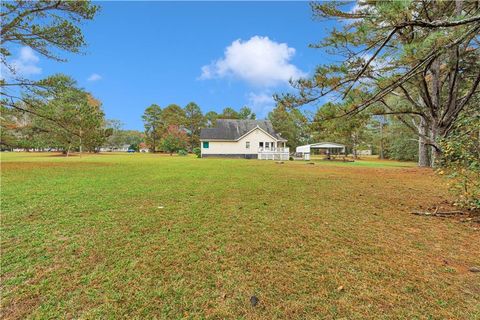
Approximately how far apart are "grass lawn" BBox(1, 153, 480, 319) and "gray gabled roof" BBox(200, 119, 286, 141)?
81.5ft

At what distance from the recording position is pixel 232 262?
2383 mm

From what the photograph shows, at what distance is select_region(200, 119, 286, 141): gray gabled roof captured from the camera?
29.1 metres

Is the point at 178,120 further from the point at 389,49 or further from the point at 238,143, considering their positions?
the point at 389,49

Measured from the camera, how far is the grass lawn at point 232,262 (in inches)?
67.5

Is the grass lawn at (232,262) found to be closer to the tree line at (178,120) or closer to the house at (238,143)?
the house at (238,143)

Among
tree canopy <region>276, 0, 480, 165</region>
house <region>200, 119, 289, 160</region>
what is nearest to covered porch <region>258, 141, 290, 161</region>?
house <region>200, 119, 289, 160</region>

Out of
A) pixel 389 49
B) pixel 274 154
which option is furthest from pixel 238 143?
pixel 389 49

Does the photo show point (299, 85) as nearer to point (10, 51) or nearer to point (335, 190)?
point (335, 190)

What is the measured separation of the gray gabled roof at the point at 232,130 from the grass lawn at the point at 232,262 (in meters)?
24.8

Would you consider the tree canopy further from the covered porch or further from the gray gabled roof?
the gray gabled roof

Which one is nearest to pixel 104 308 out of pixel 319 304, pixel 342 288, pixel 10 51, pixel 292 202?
pixel 319 304

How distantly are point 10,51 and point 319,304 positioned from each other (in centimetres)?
1499

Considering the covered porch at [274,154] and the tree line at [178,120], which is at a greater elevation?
the tree line at [178,120]

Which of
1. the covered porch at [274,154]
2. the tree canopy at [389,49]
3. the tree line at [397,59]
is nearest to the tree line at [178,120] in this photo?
the covered porch at [274,154]
